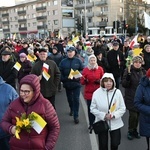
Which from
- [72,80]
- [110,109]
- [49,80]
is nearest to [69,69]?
[72,80]

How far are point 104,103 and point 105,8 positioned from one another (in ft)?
225

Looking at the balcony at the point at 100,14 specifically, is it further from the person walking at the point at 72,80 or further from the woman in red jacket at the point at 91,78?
the woman in red jacket at the point at 91,78

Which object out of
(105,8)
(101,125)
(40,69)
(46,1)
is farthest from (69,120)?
(46,1)

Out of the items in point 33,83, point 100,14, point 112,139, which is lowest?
point 112,139

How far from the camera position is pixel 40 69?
6.29 m

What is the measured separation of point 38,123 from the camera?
2988mm

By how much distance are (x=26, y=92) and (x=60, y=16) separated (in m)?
75.7

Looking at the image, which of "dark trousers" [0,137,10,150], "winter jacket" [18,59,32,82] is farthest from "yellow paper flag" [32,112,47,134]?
"winter jacket" [18,59,32,82]

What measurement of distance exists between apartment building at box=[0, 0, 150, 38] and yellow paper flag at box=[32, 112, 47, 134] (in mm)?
55206

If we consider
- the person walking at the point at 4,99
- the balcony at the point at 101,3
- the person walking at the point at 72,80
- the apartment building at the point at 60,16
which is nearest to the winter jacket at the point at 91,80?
the person walking at the point at 72,80

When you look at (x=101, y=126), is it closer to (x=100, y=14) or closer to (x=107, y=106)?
(x=107, y=106)

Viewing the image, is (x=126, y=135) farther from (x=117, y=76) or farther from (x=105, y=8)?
(x=105, y=8)

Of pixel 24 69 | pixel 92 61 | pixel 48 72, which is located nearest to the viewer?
pixel 92 61

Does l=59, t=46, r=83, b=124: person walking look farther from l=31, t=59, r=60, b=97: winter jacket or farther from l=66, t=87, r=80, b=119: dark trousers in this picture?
l=31, t=59, r=60, b=97: winter jacket
